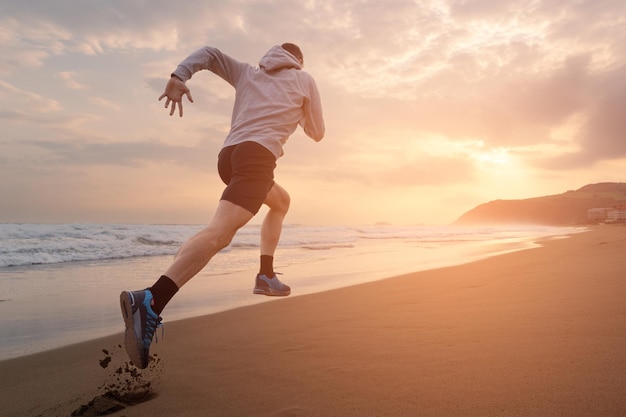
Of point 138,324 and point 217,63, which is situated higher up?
point 217,63

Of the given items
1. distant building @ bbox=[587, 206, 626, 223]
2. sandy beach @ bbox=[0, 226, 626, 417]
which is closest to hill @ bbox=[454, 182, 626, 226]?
distant building @ bbox=[587, 206, 626, 223]

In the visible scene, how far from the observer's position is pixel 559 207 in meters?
107

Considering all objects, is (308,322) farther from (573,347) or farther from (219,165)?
(573,347)

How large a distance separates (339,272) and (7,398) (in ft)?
21.0

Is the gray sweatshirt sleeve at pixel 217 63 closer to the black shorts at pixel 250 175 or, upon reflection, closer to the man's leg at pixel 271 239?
the black shorts at pixel 250 175

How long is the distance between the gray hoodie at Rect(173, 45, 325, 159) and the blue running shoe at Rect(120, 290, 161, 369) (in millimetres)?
1089

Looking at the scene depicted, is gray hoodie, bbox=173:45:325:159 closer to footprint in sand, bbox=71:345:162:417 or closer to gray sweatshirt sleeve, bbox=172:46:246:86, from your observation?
gray sweatshirt sleeve, bbox=172:46:246:86

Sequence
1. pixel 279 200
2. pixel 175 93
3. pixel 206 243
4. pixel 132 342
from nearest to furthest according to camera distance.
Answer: pixel 132 342 → pixel 206 243 → pixel 175 93 → pixel 279 200

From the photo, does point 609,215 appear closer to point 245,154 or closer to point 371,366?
point 371,366

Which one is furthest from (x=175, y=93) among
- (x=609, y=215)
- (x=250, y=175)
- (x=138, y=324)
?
(x=609, y=215)

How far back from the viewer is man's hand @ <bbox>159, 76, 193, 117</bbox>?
2617mm

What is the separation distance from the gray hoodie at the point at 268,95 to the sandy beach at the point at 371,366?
1387 millimetres

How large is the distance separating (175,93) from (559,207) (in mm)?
120892

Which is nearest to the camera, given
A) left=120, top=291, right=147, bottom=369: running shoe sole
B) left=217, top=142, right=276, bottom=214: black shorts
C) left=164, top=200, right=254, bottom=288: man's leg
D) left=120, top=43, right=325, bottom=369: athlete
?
left=120, top=291, right=147, bottom=369: running shoe sole
